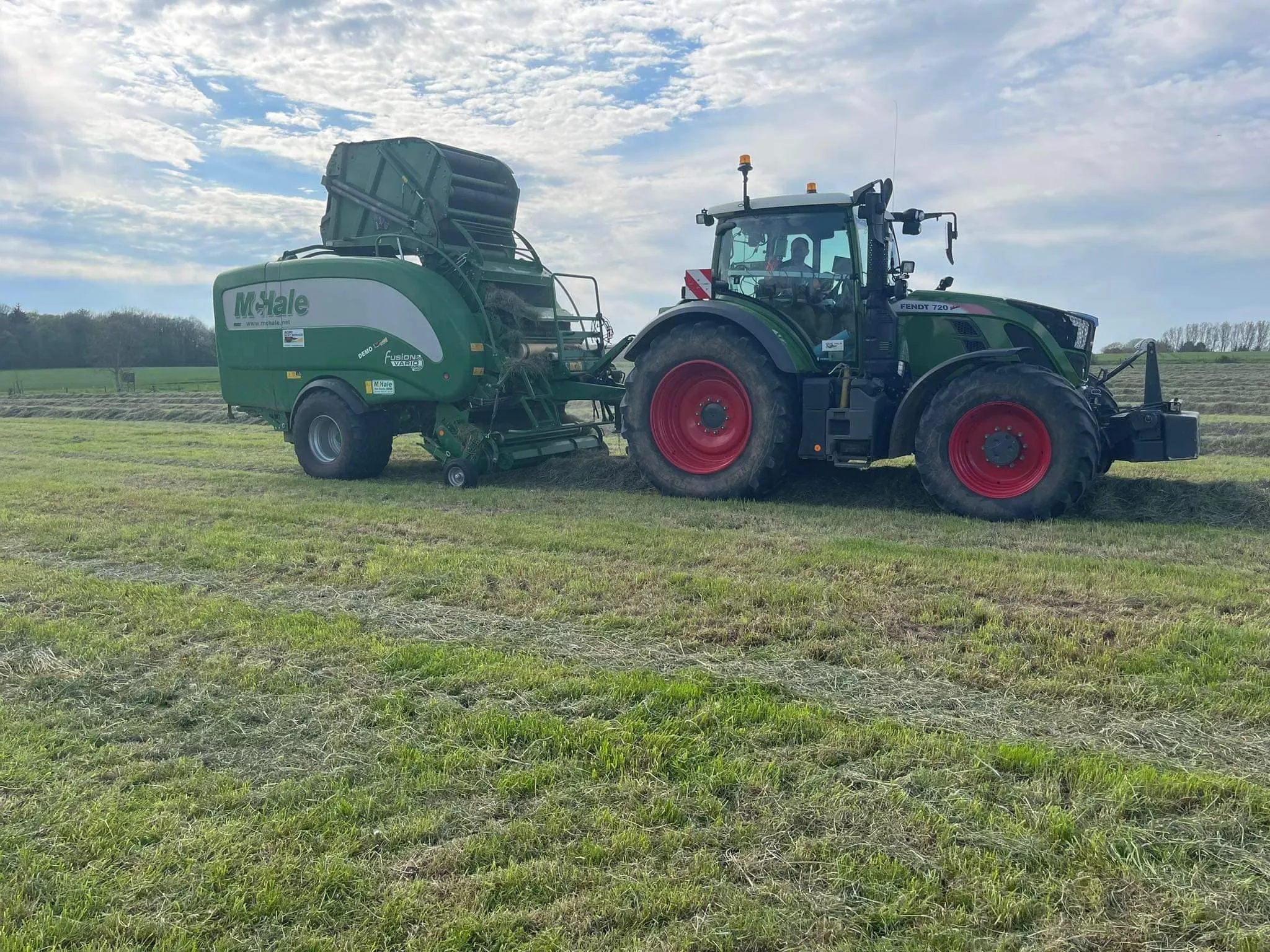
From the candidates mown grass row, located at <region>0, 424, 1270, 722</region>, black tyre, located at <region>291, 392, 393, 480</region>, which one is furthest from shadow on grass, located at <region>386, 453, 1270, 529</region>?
black tyre, located at <region>291, 392, 393, 480</region>

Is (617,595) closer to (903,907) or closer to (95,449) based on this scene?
(903,907)

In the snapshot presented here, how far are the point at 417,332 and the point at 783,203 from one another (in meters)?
4.26

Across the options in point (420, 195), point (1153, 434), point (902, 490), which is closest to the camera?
point (1153, 434)

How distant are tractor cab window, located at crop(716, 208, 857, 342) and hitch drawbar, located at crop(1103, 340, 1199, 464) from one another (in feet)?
8.09

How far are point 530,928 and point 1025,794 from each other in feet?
5.32

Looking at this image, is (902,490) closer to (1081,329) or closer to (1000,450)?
(1000,450)

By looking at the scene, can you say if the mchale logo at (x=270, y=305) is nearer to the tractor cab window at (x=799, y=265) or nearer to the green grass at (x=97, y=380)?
the tractor cab window at (x=799, y=265)

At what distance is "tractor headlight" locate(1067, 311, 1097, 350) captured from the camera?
27.5 ft

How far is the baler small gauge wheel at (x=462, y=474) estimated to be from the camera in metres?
10.0

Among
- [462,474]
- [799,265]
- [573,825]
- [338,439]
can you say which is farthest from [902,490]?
[573,825]

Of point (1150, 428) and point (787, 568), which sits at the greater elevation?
point (1150, 428)

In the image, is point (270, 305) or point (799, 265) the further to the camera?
point (270, 305)

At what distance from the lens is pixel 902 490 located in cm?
889

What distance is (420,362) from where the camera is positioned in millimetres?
10281
